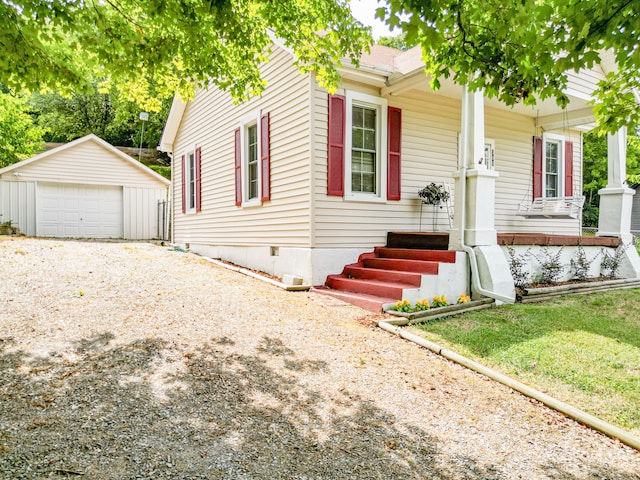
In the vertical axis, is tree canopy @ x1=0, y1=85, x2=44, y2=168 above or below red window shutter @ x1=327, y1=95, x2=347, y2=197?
above

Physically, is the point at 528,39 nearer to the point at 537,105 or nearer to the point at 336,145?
the point at 336,145

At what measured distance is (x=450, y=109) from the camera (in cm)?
840

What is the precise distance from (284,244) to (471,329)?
12.1 ft

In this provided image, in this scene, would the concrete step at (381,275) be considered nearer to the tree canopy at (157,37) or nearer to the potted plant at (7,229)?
the tree canopy at (157,37)

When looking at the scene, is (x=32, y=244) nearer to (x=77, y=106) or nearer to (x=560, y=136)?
(x=560, y=136)

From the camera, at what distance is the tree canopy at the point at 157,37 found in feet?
13.9

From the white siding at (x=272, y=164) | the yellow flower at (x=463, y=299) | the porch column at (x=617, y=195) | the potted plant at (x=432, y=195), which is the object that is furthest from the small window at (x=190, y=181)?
the porch column at (x=617, y=195)

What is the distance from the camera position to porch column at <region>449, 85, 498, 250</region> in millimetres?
6285

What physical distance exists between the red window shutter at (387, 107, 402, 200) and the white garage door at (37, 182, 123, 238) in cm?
1327

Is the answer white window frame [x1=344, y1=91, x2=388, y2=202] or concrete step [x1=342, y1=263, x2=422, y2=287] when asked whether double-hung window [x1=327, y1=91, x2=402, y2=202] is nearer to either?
white window frame [x1=344, y1=91, x2=388, y2=202]

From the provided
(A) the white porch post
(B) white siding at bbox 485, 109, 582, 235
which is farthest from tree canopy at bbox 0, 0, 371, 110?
(B) white siding at bbox 485, 109, 582, 235

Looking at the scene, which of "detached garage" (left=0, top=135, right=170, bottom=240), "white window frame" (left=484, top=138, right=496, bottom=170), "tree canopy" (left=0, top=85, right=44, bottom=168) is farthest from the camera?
"tree canopy" (left=0, top=85, right=44, bottom=168)

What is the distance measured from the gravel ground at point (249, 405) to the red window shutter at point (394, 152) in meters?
3.10

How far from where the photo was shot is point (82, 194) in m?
16.5
